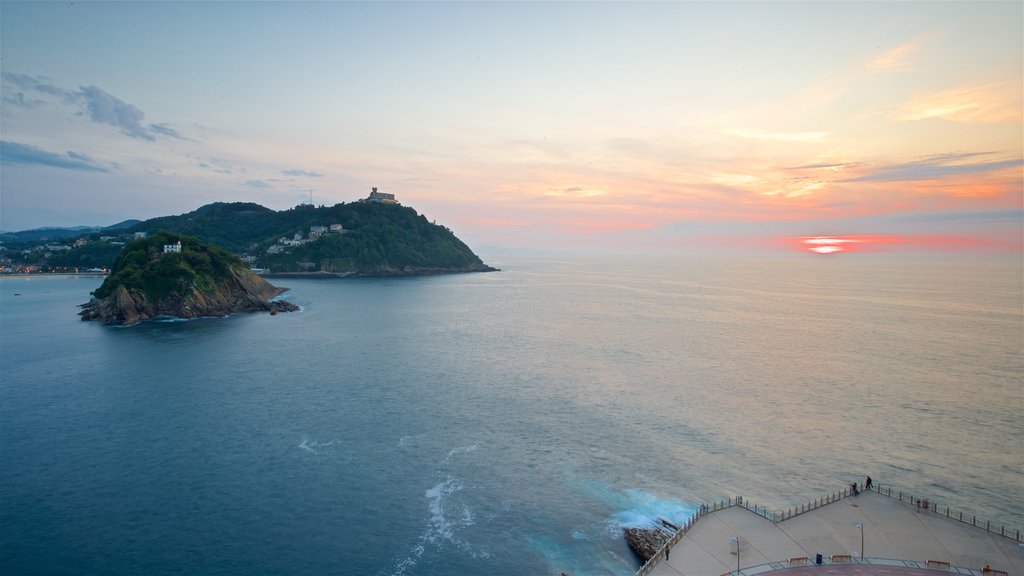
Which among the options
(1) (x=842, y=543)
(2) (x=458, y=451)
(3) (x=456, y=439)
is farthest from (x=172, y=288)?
(1) (x=842, y=543)

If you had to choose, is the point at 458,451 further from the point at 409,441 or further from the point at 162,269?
the point at 162,269

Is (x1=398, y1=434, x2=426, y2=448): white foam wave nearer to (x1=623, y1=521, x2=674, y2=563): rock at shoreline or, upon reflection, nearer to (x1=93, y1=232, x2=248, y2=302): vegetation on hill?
(x1=623, y1=521, x2=674, y2=563): rock at shoreline

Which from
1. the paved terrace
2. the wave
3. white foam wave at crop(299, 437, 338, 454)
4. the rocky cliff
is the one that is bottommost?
the wave

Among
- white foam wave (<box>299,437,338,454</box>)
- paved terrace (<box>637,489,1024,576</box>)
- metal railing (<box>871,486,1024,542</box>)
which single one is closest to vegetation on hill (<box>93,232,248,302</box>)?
Answer: white foam wave (<box>299,437,338,454</box>)

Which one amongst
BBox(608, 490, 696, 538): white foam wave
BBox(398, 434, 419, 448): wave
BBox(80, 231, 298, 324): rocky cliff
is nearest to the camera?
BBox(608, 490, 696, 538): white foam wave

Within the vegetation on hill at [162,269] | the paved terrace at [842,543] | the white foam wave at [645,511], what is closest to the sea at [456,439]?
the white foam wave at [645,511]

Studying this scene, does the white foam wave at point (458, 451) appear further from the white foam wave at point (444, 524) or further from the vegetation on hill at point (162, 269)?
the vegetation on hill at point (162, 269)

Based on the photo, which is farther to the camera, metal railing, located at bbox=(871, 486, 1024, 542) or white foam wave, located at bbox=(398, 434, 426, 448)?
white foam wave, located at bbox=(398, 434, 426, 448)
